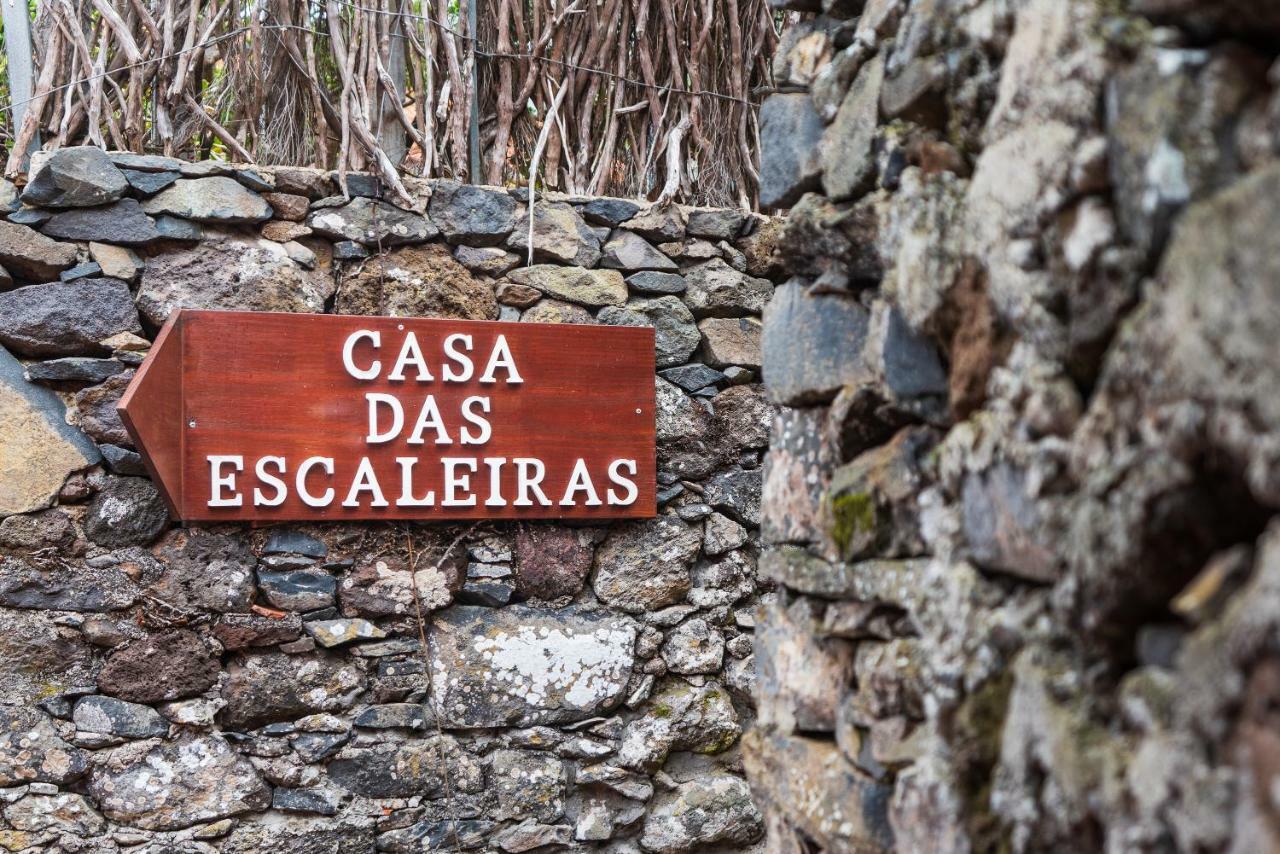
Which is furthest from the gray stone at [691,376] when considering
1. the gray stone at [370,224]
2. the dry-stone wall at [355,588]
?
the gray stone at [370,224]

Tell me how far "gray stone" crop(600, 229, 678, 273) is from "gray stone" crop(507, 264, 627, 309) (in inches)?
1.3

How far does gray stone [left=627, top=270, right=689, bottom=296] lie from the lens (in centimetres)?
346

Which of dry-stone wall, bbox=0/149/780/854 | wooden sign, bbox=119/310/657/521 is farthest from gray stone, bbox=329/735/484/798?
wooden sign, bbox=119/310/657/521

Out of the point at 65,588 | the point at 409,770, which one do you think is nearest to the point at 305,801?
the point at 409,770

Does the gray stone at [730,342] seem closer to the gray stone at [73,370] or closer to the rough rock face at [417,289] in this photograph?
the rough rock face at [417,289]

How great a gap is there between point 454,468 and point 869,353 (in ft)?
5.69

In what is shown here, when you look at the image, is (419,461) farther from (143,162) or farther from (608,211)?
(143,162)

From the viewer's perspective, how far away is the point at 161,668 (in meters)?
2.96

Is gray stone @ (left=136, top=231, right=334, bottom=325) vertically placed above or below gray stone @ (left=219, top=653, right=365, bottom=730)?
above

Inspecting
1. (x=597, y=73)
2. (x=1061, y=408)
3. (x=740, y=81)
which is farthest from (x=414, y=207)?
(x=1061, y=408)

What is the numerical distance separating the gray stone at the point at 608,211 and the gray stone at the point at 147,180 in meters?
1.12

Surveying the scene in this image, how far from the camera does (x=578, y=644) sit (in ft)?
10.7

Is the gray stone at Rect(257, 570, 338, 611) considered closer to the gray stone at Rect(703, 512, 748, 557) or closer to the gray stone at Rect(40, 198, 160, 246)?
the gray stone at Rect(40, 198, 160, 246)

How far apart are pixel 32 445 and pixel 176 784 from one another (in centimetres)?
91
